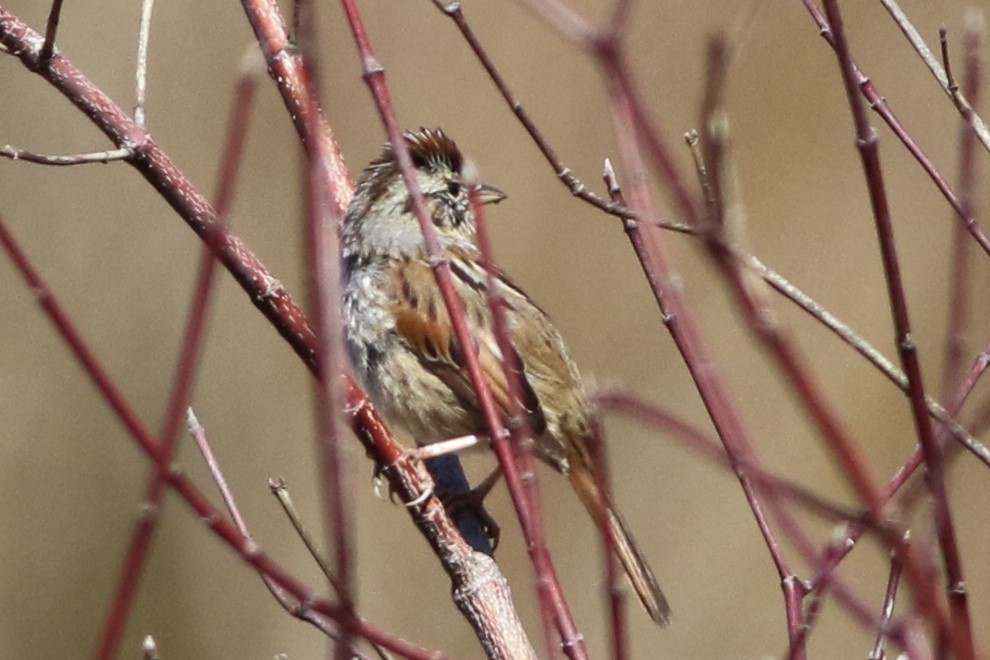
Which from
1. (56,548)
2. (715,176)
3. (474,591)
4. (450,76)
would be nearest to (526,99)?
(450,76)

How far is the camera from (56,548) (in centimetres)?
755

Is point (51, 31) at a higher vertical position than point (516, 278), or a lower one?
lower

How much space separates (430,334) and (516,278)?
2.48m

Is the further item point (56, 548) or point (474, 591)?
point (56, 548)

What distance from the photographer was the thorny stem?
1494 millimetres

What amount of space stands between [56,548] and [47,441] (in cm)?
54

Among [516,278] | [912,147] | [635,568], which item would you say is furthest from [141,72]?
[516,278]

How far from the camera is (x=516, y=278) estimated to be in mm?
7094

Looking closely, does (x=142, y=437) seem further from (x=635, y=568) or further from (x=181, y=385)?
Result: (x=635, y=568)

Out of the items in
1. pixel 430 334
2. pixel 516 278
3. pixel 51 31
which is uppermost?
pixel 516 278

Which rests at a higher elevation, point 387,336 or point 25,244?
point 25,244

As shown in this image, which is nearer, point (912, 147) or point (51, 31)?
point (912, 147)

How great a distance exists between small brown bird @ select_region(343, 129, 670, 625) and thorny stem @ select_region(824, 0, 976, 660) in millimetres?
2859

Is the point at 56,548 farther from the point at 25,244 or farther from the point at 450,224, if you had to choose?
the point at 450,224
